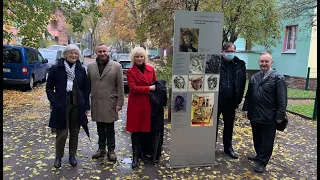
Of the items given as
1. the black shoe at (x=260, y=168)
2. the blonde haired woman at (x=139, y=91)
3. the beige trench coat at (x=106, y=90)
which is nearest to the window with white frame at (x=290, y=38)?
the black shoe at (x=260, y=168)

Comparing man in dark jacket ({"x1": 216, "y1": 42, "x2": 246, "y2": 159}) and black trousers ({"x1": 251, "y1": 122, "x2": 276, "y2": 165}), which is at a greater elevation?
man in dark jacket ({"x1": 216, "y1": 42, "x2": 246, "y2": 159})

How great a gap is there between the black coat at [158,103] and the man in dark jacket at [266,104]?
131 cm

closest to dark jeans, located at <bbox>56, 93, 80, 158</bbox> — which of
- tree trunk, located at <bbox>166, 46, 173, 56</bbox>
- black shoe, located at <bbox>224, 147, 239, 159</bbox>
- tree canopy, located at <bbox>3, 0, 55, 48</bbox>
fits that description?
A: black shoe, located at <bbox>224, 147, 239, 159</bbox>

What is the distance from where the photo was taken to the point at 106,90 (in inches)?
170

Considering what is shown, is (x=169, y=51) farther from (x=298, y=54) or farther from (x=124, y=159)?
(x=298, y=54)

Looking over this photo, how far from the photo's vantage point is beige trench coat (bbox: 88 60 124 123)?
4293 millimetres

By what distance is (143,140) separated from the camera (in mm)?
4625

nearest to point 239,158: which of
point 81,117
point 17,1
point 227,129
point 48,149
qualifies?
point 227,129

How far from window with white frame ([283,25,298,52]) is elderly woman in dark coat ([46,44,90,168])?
14.2m

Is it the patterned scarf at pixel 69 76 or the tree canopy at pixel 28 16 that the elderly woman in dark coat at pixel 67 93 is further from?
the tree canopy at pixel 28 16

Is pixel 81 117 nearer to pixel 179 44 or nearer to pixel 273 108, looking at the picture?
pixel 179 44

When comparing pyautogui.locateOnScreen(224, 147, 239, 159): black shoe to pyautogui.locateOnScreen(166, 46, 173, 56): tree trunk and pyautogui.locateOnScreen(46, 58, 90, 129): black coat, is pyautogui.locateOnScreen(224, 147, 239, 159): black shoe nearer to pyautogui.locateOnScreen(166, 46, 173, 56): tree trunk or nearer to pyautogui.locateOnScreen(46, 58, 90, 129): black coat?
pyautogui.locateOnScreen(46, 58, 90, 129): black coat

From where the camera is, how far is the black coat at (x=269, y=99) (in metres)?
4.10

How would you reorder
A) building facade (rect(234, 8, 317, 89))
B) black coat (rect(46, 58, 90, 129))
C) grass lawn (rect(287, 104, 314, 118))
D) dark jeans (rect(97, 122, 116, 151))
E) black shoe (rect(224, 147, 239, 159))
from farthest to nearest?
building facade (rect(234, 8, 317, 89)) → grass lawn (rect(287, 104, 314, 118)) → black shoe (rect(224, 147, 239, 159)) → dark jeans (rect(97, 122, 116, 151)) → black coat (rect(46, 58, 90, 129))
